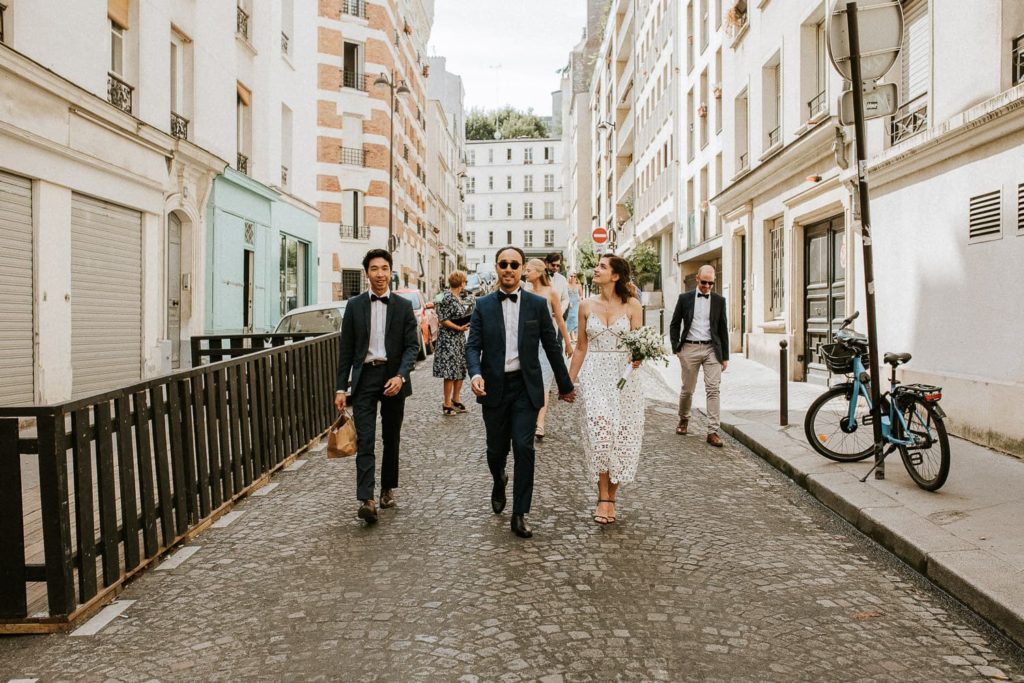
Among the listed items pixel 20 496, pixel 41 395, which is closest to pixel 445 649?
pixel 20 496

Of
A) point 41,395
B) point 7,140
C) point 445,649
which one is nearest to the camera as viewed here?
point 445,649

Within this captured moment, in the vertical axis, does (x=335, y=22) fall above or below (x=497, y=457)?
above

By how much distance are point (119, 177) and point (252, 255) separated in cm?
712

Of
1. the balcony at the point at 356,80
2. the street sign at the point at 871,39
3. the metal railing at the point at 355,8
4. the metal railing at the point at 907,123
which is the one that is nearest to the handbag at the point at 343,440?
the street sign at the point at 871,39

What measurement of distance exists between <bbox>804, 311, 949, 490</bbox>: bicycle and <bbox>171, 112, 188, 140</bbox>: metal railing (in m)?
12.7

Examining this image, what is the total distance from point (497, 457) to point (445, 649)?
2343 mm

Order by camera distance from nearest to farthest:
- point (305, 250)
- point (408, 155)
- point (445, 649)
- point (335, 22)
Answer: point (445, 649), point (305, 250), point (335, 22), point (408, 155)

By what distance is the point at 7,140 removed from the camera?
1033 centimetres

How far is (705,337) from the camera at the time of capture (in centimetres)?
962

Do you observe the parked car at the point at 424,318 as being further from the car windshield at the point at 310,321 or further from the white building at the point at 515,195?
the white building at the point at 515,195

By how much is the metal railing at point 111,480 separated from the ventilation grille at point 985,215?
7.29 m

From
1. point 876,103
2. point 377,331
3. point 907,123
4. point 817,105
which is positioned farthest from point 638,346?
point 817,105

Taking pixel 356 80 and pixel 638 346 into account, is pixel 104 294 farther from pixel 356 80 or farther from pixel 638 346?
pixel 356 80

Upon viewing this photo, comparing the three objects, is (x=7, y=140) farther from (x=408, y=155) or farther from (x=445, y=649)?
(x=408, y=155)
